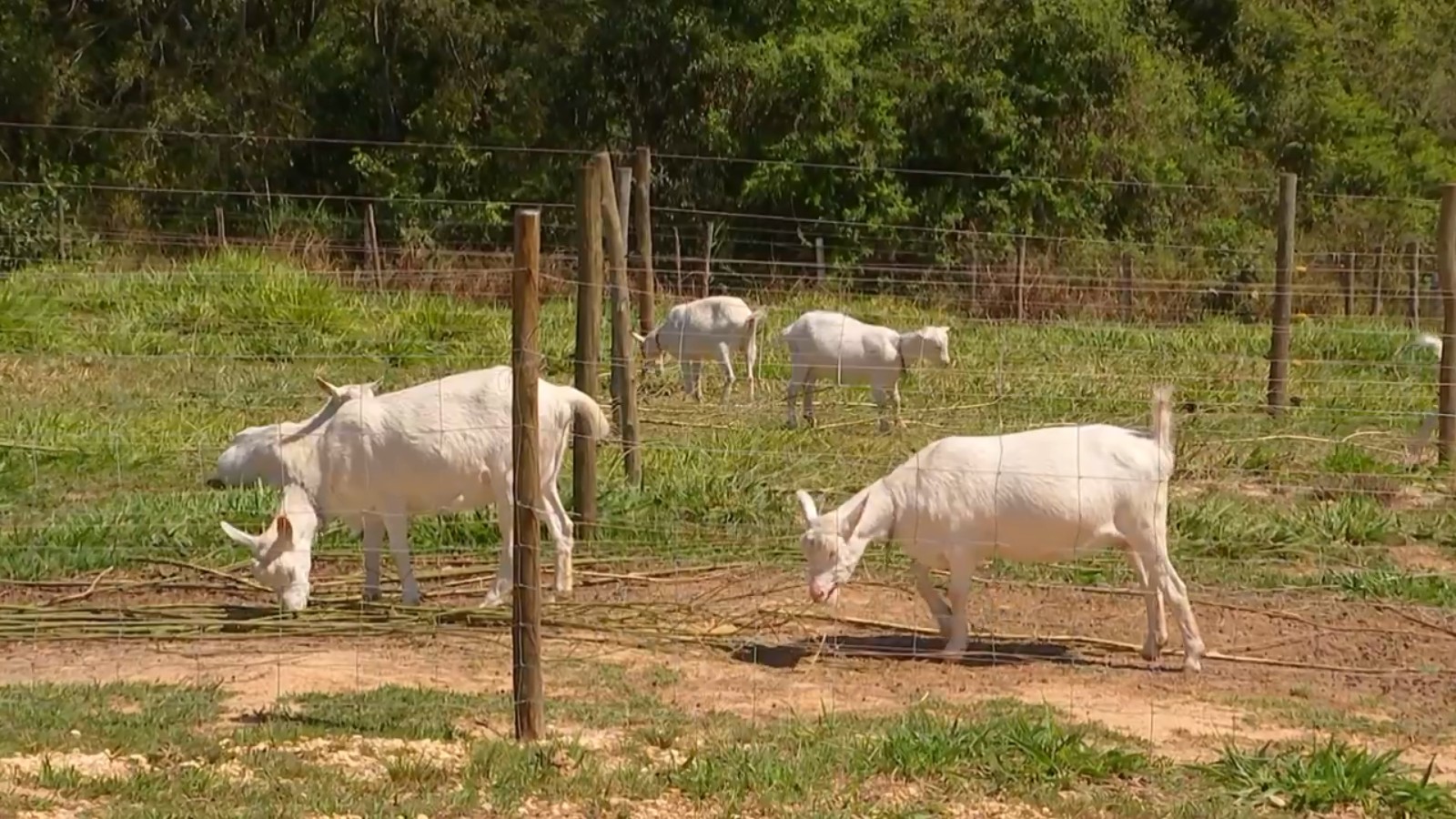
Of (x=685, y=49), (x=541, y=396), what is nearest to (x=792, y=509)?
(x=541, y=396)

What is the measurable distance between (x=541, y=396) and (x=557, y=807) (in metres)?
3.78

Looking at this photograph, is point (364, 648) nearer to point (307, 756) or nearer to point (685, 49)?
point (307, 756)

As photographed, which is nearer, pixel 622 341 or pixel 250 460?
pixel 622 341

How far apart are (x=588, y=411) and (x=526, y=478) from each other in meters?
3.03

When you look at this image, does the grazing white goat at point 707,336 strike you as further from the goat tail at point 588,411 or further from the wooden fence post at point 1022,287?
the goat tail at point 588,411

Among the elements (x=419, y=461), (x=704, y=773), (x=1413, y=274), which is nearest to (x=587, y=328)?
(x=419, y=461)

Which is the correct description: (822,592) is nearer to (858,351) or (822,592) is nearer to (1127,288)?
(858,351)

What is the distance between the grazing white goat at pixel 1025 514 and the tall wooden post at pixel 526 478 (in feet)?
7.11

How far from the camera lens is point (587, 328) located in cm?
1027

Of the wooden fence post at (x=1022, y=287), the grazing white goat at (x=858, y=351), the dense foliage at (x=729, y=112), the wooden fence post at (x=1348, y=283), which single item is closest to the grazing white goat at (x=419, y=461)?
the grazing white goat at (x=858, y=351)

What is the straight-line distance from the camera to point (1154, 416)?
341 inches

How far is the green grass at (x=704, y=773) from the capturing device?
6.17m

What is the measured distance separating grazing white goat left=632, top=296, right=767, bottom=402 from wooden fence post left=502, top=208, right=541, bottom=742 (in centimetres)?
1062

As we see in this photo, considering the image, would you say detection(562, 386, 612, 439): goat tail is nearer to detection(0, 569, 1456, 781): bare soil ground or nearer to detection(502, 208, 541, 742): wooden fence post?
detection(0, 569, 1456, 781): bare soil ground
